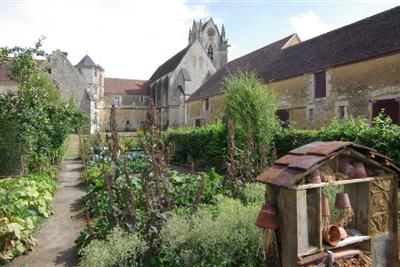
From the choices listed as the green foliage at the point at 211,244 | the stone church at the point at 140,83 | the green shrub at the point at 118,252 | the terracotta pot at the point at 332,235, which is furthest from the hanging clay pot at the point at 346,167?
the stone church at the point at 140,83

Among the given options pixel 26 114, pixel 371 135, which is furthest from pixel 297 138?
pixel 26 114

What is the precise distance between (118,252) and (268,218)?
172cm

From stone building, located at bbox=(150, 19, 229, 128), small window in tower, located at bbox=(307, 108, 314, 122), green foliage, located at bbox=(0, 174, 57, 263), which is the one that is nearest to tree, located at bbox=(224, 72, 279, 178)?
green foliage, located at bbox=(0, 174, 57, 263)

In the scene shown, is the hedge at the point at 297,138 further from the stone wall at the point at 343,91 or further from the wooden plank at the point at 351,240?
the wooden plank at the point at 351,240

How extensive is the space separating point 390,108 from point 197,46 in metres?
29.5

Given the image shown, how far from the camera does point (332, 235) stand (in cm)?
333

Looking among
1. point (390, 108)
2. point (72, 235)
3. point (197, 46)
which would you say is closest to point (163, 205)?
point (72, 235)

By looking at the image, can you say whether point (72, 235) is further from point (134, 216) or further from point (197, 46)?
point (197, 46)

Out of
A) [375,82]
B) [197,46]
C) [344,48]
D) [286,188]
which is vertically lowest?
[286,188]

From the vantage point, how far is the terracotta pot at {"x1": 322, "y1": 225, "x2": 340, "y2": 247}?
3.28m

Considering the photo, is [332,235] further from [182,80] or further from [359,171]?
[182,80]

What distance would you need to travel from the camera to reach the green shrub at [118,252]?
3.45 meters

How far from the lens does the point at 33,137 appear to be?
923cm

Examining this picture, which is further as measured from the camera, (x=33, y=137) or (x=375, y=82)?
(x=375, y=82)
